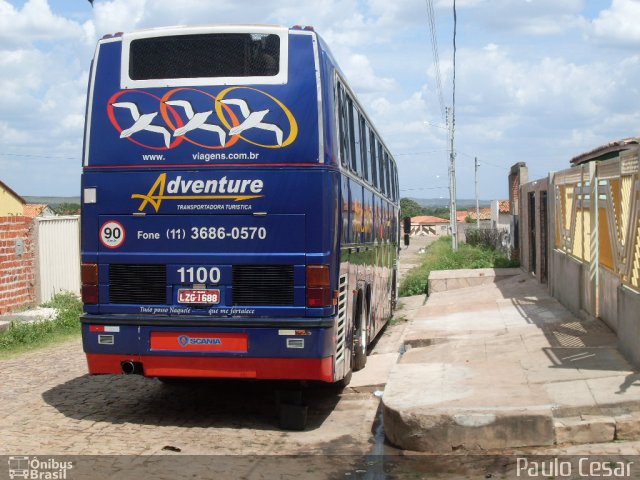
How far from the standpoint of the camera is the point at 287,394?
320 inches

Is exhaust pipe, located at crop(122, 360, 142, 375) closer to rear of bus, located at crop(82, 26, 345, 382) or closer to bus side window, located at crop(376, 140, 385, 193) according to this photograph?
rear of bus, located at crop(82, 26, 345, 382)

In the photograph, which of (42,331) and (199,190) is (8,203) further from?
(199,190)

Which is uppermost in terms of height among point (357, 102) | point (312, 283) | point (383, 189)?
point (357, 102)

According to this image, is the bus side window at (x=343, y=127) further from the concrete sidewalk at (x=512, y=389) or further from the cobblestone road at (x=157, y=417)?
the cobblestone road at (x=157, y=417)

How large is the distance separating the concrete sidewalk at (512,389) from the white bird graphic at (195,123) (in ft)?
9.40

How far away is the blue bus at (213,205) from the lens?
769 centimetres

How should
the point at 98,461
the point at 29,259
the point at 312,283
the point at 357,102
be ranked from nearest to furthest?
the point at 98,461 → the point at 312,283 → the point at 357,102 → the point at 29,259

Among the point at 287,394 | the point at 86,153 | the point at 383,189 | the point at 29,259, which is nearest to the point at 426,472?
the point at 287,394

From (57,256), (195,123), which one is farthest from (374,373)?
(57,256)

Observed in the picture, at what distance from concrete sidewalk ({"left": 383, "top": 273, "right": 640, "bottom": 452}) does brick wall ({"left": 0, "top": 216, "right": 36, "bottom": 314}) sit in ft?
26.2

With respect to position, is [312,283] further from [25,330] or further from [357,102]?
[25,330]

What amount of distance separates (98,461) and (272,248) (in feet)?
7.80

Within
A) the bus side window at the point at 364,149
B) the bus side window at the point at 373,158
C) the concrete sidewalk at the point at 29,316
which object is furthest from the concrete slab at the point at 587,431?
the concrete sidewalk at the point at 29,316

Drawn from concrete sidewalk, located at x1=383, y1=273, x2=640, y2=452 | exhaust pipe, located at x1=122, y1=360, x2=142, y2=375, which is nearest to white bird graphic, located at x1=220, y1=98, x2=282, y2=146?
exhaust pipe, located at x1=122, y1=360, x2=142, y2=375
